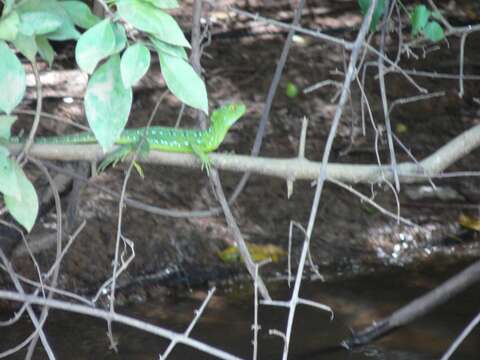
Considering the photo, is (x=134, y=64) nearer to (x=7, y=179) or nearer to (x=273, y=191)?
(x=7, y=179)

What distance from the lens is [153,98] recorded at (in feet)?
24.2

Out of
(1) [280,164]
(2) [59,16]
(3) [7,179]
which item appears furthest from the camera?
(1) [280,164]

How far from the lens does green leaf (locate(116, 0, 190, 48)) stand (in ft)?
8.37

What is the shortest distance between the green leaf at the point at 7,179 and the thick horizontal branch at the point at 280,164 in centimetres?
56

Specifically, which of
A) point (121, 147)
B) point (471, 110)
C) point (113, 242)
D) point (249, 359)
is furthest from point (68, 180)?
point (471, 110)

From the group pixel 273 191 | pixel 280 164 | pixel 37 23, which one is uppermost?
pixel 37 23

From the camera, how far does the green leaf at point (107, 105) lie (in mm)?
2607

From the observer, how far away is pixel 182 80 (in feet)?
8.62

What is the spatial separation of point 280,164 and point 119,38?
1038 mm

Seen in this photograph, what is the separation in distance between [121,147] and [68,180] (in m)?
1.95

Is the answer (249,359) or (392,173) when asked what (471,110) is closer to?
(249,359)

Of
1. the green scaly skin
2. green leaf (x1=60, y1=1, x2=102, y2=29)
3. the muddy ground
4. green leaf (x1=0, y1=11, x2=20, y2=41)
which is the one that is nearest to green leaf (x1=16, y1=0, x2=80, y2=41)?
Result: green leaf (x1=60, y1=1, x2=102, y2=29)

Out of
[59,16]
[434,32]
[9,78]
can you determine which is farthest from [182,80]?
[434,32]

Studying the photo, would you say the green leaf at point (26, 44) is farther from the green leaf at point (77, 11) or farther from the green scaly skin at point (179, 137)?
the green scaly skin at point (179, 137)
